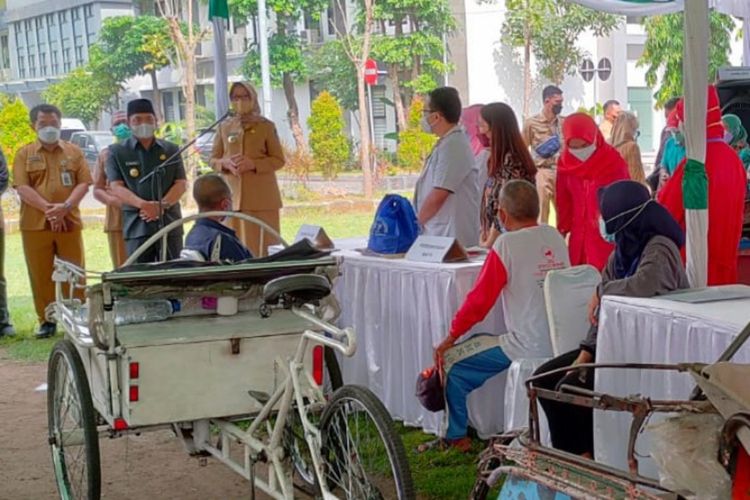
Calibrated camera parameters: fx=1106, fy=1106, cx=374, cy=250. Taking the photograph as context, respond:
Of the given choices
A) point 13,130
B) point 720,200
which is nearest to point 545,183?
point 720,200

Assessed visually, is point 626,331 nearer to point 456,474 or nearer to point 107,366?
point 456,474

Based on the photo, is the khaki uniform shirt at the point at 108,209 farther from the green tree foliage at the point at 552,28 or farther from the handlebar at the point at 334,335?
the green tree foliage at the point at 552,28

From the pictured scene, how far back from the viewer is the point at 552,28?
85.5 ft

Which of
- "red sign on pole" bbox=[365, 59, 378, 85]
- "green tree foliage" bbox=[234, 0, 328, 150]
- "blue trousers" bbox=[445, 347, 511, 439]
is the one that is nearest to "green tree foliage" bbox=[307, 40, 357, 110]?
"green tree foliage" bbox=[234, 0, 328, 150]

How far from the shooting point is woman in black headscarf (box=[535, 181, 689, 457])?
3.92 m

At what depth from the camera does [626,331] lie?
3846 millimetres

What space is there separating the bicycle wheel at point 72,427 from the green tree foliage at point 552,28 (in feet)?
72.1

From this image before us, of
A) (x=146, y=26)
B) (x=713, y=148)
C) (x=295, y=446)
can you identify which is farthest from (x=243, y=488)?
(x=146, y=26)

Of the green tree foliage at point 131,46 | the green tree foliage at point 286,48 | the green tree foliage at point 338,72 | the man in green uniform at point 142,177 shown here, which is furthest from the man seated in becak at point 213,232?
the green tree foliage at point 338,72

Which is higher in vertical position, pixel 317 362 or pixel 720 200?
pixel 720 200

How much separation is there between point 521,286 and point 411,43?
823 inches

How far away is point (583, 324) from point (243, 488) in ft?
5.37

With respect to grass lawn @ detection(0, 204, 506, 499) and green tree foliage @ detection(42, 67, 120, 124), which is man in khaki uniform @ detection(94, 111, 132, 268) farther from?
green tree foliage @ detection(42, 67, 120, 124)

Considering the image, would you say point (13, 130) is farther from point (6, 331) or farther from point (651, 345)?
point (651, 345)
